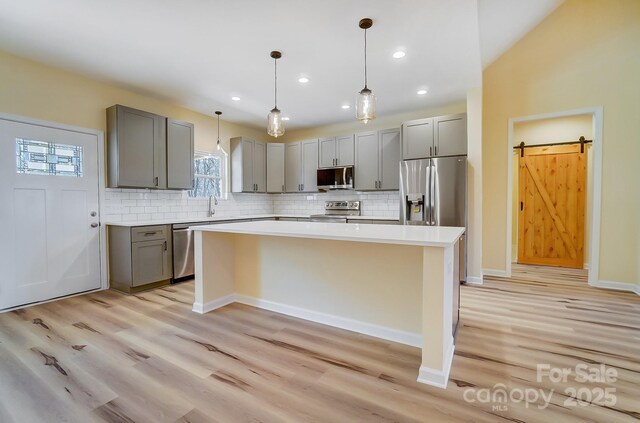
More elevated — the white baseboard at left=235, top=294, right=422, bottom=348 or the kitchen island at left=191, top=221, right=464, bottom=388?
the kitchen island at left=191, top=221, right=464, bottom=388

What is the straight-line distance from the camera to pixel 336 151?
5.30m

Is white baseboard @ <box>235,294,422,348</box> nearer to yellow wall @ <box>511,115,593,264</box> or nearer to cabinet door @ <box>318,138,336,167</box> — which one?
cabinet door @ <box>318,138,336,167</box>

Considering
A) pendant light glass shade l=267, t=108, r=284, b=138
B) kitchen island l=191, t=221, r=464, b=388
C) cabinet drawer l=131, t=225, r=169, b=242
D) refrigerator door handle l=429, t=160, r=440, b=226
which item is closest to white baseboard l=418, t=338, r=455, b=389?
kitchen island l=191, t=221, r=464, b=388

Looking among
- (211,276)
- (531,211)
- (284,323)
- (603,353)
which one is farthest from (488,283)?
(211,276)

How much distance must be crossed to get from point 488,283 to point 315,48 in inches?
145

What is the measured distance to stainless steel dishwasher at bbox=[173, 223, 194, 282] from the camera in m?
3.95

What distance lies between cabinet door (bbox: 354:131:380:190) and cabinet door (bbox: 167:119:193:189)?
271cm

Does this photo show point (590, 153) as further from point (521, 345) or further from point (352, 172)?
point (521, 345)

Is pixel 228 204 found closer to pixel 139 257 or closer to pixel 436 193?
pixel 139 257

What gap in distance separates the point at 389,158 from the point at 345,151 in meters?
0.83

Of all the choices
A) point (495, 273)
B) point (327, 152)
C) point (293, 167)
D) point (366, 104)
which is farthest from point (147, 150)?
point (495, 273)

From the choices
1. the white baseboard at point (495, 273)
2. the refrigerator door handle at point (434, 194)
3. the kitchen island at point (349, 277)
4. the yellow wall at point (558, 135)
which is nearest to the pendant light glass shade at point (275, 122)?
the kitchen island at point (349, 277)

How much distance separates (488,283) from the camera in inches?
157

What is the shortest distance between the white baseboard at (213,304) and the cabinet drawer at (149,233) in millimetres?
1253
